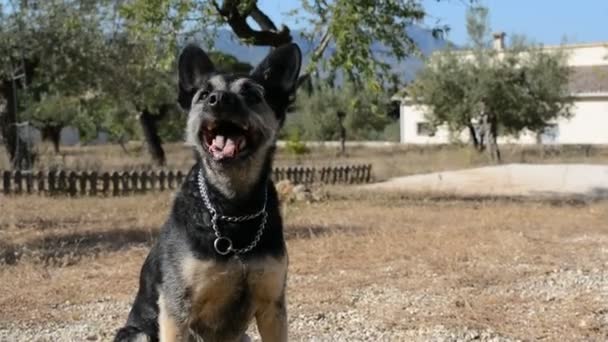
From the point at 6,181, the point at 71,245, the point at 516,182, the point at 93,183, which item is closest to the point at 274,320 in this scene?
the point at 71,245

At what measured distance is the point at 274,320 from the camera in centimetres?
443

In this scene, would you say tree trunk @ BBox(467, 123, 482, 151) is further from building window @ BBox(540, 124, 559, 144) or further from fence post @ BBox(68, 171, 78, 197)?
fence post @ BBox(68, 171, 78, 197)

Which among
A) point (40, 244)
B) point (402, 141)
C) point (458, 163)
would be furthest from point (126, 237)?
point (402, 141)

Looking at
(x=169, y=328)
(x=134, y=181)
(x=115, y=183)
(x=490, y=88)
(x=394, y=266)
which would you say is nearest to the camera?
(x=169, y=328)

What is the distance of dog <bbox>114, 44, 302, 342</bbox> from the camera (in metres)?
4.19

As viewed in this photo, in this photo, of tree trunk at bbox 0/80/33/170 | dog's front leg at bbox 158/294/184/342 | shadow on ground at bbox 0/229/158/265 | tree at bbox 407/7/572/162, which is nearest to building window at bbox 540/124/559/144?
tree at bbox 407/7/572/162

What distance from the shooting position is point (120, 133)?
142 feet

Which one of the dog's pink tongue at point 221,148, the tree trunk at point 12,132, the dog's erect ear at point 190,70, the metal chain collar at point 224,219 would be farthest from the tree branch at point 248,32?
the dog's pink tongue at point 221,148

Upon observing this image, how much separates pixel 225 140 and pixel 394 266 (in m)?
5.77

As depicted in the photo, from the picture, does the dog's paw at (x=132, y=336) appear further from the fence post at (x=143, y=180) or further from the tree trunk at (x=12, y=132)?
the tree trunk at (x=12, y=132)

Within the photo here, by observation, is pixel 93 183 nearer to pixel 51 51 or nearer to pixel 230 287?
pixel 51 51

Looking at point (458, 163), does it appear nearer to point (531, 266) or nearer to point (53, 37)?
point (53, 37)

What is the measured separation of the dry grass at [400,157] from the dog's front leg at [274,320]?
27.7 m

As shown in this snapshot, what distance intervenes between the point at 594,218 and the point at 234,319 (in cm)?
1296
